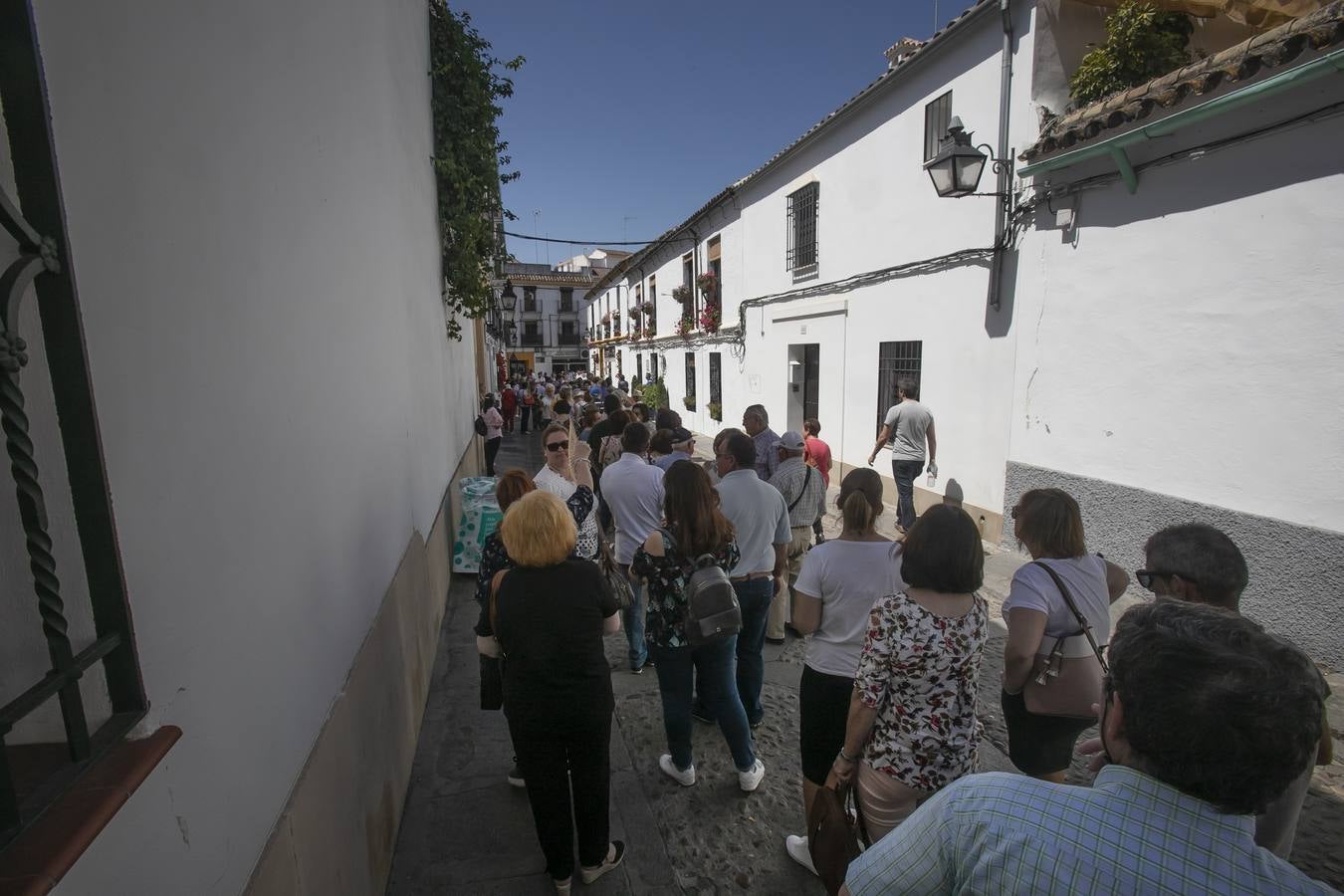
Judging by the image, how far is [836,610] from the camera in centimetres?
249

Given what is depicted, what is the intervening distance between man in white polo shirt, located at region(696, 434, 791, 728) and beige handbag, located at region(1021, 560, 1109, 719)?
1369mm

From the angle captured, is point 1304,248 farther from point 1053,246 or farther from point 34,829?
point 34,829

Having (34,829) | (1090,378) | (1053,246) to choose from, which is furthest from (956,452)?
(34,829)

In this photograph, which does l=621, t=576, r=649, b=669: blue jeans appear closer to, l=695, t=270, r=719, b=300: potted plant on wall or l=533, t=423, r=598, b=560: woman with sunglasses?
l=533, t=423, r=598, b=560: woman with sunglasses

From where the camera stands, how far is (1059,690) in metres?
2.28

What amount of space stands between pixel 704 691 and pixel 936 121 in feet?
25.7

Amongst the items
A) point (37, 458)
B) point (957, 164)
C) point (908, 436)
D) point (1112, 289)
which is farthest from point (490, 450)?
point (37, 458)

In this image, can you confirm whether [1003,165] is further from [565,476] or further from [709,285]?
[709,285]

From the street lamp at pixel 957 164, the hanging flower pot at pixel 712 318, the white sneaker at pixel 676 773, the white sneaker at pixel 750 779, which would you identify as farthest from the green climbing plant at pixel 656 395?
the white sneaker at pixel 750 779

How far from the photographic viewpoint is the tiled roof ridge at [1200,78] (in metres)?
3.90

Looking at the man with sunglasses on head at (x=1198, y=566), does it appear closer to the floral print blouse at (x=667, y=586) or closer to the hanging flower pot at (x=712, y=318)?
the floral print blouse at (x=667, y=586)

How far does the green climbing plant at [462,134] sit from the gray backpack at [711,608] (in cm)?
544

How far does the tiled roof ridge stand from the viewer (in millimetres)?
3904

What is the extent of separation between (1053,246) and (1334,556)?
3445 mm
